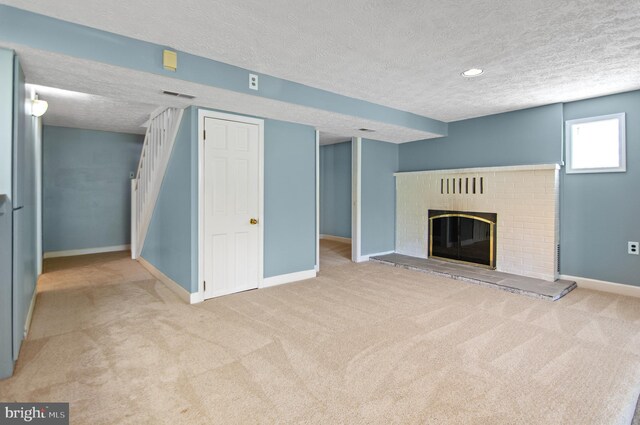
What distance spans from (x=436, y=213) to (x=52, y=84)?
17.5 ft

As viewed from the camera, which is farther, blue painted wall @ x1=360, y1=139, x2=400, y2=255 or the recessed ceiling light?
blue painted wall @ x1=360, y1=139, x2=400, y2=255

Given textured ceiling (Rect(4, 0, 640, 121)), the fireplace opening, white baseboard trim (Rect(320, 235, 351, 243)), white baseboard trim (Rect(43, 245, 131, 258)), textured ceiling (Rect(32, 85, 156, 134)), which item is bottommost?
white baseboard trim (Rect(43, 245, 131, 258))

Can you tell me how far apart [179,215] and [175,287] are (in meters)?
0.90

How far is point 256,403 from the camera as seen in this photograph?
1.91m

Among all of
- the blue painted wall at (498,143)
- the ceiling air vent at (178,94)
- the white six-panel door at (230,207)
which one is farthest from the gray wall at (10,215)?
the blue painted wall at (498,143)

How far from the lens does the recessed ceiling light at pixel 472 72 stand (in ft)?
10.4

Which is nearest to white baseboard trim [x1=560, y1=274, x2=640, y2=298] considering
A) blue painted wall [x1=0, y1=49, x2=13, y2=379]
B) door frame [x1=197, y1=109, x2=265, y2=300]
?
door frame [x1=197, y1=109, x2=265, y2=300]

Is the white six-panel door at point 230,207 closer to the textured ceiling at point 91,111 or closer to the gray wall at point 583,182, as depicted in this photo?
the textured ceiling at point 91,111

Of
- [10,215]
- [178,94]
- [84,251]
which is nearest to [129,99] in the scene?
[178,94]

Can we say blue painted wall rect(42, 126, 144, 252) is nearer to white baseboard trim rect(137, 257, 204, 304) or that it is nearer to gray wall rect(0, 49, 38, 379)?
white baseboard trim rect(137, 257, 204, 304)

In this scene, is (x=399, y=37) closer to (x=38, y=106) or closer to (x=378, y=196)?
(x=378, y=196)

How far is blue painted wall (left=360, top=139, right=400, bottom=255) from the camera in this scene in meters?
5.94

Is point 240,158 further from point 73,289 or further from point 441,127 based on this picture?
point 441,127

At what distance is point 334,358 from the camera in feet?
7.95
